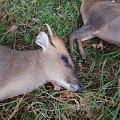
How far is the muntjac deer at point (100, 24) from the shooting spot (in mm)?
7023

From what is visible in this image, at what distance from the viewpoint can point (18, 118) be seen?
6391 mm

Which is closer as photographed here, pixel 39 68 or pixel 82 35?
pixel 39 68

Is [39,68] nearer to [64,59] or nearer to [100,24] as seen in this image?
[64,59]

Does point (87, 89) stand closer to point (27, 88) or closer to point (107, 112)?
point (107, 112)

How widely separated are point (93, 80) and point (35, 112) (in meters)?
1.15

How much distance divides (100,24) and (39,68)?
4.66ft

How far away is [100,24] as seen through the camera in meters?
7.08

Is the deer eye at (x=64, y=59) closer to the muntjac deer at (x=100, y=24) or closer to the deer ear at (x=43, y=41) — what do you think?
the deer ear at (x=43, y=41)

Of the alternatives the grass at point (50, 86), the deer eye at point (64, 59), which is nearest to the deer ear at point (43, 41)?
the deer eye at point (64, 59)

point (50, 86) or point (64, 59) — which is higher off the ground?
point (64, 59)

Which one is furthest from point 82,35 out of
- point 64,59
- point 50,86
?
point 50,86

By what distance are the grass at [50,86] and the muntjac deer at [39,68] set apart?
22 cm

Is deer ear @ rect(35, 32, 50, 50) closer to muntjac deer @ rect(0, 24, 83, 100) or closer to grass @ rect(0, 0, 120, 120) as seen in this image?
muntjac deer @ rect(0, 24, 83, 100)

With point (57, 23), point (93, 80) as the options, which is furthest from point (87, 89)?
point (57, 23)
